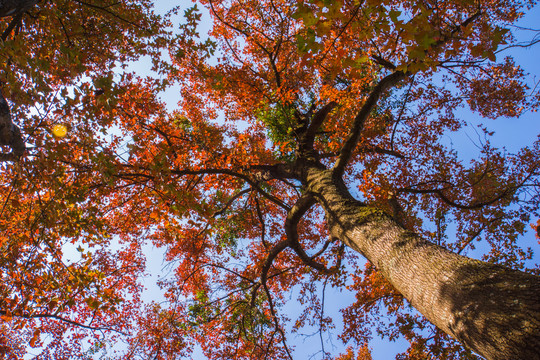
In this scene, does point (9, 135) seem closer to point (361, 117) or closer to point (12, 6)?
point (12, 6)

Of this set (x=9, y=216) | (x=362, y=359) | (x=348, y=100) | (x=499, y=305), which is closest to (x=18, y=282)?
(x=9, y=216)

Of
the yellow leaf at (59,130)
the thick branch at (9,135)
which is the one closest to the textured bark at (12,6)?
the thick branch at (9,135)

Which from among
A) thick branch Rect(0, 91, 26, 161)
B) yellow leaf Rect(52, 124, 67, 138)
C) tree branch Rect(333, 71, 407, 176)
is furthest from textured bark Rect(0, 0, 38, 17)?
tree branch Rect(333, 71, 407, 176)

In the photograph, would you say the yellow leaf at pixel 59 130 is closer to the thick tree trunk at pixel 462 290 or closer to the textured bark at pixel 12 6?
the textured bark at pixel 12 6

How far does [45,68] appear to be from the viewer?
3184 millimetres

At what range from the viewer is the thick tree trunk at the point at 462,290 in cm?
168

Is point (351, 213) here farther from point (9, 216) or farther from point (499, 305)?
point (9, 216)

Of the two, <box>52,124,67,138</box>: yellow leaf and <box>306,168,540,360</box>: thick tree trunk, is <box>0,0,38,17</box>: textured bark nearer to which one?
<box>52,124,67,138</box>: yellow leaf

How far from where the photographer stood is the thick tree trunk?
168 cm

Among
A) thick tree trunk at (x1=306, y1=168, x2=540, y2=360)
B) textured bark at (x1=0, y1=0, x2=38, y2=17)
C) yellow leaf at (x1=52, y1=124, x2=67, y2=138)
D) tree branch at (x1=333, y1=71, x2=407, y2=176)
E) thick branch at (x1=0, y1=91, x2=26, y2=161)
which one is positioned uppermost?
textured bark at (x1=0, y1=0, x2=38, y2=17)

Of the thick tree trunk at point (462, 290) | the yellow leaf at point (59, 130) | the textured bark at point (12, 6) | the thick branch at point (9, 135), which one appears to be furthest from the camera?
the yellow leaf at point (59, 130)

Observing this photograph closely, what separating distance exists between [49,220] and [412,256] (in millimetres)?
5405

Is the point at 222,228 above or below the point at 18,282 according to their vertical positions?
above

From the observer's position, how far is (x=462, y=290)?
84.0 inches
